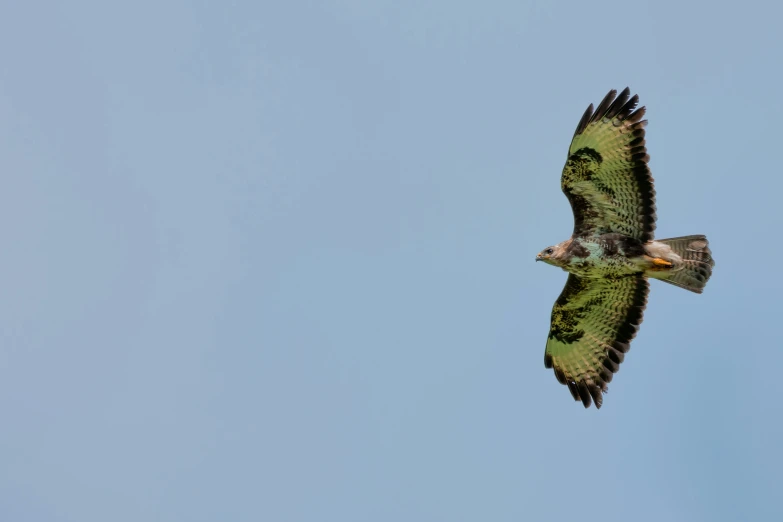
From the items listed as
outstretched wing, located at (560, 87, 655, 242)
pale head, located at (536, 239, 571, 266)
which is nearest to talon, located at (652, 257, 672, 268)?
outstretched wing, located at (560, 87, 655, 242)

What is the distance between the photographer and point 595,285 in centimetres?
1392

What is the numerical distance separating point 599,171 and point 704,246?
1.58m

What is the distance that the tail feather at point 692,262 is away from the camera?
13.2 m

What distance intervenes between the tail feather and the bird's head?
1.18m

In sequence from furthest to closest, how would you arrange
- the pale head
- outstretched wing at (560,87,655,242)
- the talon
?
the pale head → the talon → outstretched wing at (560,87,655,242)

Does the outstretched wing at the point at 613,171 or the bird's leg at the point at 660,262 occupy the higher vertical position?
the outstretched wing at the point at 613,171

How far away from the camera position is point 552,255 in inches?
531

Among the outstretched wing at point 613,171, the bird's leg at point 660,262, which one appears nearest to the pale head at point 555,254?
the outstretched wing at point 613,171

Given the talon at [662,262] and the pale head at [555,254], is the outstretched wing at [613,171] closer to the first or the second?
the talon at [662,262]

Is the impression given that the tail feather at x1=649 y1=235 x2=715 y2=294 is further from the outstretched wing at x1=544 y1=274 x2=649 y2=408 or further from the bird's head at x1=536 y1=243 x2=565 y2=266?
the bird's head at x1=536 y1=243 x2=565 y2=266

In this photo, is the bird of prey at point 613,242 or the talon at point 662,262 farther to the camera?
the talon at point 662,262

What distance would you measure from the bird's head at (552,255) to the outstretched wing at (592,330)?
2.05 feet

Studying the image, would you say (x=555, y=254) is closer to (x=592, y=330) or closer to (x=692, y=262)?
(x=592, y=330)

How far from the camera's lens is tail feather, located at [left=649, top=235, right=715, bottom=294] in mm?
13180
